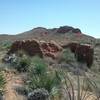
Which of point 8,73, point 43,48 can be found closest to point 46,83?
point 8,73

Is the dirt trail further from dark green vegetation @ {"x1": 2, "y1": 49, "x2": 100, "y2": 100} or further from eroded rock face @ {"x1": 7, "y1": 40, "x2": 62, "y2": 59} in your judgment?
eroded rock face @ {"x1": 7, "y1": 40, "x2": 62, "y2": 59}

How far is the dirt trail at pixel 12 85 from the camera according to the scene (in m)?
15.2

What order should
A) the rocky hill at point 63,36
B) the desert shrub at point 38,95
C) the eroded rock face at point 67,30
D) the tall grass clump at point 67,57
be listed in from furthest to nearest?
the eroded rock face at point 67,30 < the rocky hill at point 63,36 < the tall grass clump at point 67,57 < the desert shrub at point 38,95

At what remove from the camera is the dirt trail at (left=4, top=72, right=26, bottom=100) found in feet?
49.9

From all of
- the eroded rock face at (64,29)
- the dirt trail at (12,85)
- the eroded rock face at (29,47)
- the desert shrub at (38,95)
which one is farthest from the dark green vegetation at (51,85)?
the eroded rock face at (64,29)

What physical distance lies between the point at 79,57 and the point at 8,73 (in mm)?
13700

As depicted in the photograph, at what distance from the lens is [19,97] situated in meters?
15.5

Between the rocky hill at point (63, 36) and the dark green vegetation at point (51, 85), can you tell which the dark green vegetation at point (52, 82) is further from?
the rocky hill at point (63, 36)

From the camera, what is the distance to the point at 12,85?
56.3 ft

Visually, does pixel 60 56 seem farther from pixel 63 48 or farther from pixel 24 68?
pixel 24 68

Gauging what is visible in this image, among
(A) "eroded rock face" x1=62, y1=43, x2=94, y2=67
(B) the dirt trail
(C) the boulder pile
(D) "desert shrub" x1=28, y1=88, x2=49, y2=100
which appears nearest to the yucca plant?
(D) "desert shrub" x1=28, y1=88, x2=49, y2=100

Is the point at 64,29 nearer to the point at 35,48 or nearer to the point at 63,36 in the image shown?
the point at 63,36

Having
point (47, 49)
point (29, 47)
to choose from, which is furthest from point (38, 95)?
point (47, 49)

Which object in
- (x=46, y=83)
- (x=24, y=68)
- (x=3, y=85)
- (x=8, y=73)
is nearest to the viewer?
(x=3, y=85)
